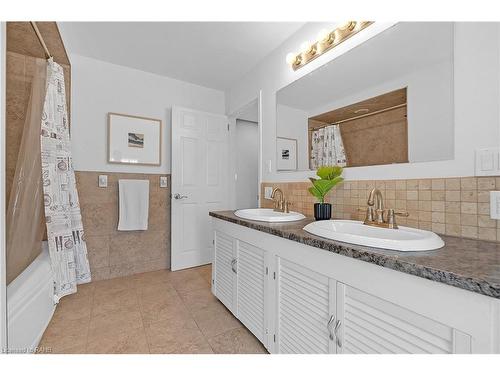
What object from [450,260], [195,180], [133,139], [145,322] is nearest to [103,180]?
[133,139]

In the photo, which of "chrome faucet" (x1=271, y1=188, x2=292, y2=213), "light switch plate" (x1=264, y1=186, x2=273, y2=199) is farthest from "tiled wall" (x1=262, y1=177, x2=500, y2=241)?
"light switch plate" (x1=264, y1=186, x2=273, y2=199)

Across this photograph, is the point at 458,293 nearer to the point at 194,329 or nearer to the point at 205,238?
the point at 194,329

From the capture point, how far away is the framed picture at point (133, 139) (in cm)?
244

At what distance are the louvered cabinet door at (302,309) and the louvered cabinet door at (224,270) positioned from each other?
53cm

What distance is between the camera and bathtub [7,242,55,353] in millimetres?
1100

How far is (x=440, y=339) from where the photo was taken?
61cm

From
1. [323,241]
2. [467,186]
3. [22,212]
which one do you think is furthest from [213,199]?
[467,186]

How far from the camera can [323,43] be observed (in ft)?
5.31

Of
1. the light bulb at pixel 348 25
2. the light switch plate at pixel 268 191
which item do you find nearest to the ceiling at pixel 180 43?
the light bulb at pixel 348 25

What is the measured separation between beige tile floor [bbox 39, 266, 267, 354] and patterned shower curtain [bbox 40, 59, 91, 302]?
8.7 inches

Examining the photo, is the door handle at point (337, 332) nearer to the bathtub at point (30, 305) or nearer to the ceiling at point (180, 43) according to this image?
the bathtub at point (30, 305)

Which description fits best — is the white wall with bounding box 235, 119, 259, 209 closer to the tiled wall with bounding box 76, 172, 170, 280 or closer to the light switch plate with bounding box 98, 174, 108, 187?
the tiled wall with bounding box 76, 172, 170, 280

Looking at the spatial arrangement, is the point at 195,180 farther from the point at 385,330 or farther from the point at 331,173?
the point at 385,330

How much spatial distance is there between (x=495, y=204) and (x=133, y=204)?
2712 millimetres
